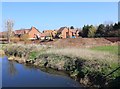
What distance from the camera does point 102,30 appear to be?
62.4 meters

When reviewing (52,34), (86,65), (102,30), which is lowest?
(86,65)

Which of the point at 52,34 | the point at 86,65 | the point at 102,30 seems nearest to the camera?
the point at 86,65

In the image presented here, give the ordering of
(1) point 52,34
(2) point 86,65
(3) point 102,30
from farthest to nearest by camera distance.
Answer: (1) point 52,34 < (3) point 102,30 < (2) point 86,65

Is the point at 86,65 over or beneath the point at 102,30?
beneath

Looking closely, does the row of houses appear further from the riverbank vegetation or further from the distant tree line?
the riverbank vegetation

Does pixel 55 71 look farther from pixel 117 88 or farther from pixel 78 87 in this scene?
pixel 117 88

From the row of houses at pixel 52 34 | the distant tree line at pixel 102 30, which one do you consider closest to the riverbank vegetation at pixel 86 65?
the distant tree line at pixel 102 30

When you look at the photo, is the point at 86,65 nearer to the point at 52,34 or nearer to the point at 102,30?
→ the point at 102,30

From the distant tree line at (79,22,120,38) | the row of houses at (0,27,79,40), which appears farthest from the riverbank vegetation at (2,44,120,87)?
the row of houses at (0,27,79,40)

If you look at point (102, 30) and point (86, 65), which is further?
point (102, 30)

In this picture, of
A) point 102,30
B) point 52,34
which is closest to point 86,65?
point 102,30

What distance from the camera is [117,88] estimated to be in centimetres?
1447

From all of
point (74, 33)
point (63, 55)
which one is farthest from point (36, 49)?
point (74, 33)

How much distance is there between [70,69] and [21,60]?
42.4 ft
